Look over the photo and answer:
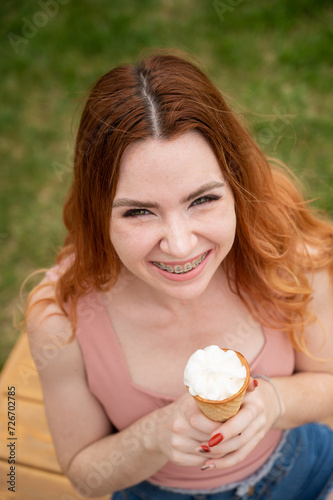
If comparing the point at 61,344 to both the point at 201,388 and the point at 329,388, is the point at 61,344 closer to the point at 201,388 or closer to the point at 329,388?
the point at 201,388

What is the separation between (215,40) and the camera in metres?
5.89

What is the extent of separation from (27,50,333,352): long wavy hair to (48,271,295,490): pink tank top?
0.08m

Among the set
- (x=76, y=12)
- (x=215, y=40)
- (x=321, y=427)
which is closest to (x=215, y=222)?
(x=321, y=427)

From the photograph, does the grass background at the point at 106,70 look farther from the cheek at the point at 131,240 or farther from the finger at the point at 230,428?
the finger at the point at 230,428

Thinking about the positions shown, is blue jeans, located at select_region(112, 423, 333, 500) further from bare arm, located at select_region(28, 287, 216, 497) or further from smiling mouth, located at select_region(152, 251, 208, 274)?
smiling mouth, located at select_region(152, 251, 208, 274)

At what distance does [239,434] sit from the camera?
74.6 inches

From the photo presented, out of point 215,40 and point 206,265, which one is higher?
point 215,40

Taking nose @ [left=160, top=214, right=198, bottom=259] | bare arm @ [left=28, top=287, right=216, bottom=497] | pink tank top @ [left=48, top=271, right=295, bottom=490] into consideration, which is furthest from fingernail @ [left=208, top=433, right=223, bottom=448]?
nose @ [left=160, top=214, right=198, bottom=259]

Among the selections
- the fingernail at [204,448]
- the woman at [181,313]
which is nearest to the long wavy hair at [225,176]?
the woman at [181,313]

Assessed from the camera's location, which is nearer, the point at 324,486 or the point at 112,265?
the point at 112,265

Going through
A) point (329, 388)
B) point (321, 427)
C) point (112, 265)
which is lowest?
point (321, 427)

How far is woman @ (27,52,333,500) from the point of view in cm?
189

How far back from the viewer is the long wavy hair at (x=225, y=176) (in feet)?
6.09

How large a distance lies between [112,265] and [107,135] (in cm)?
60
